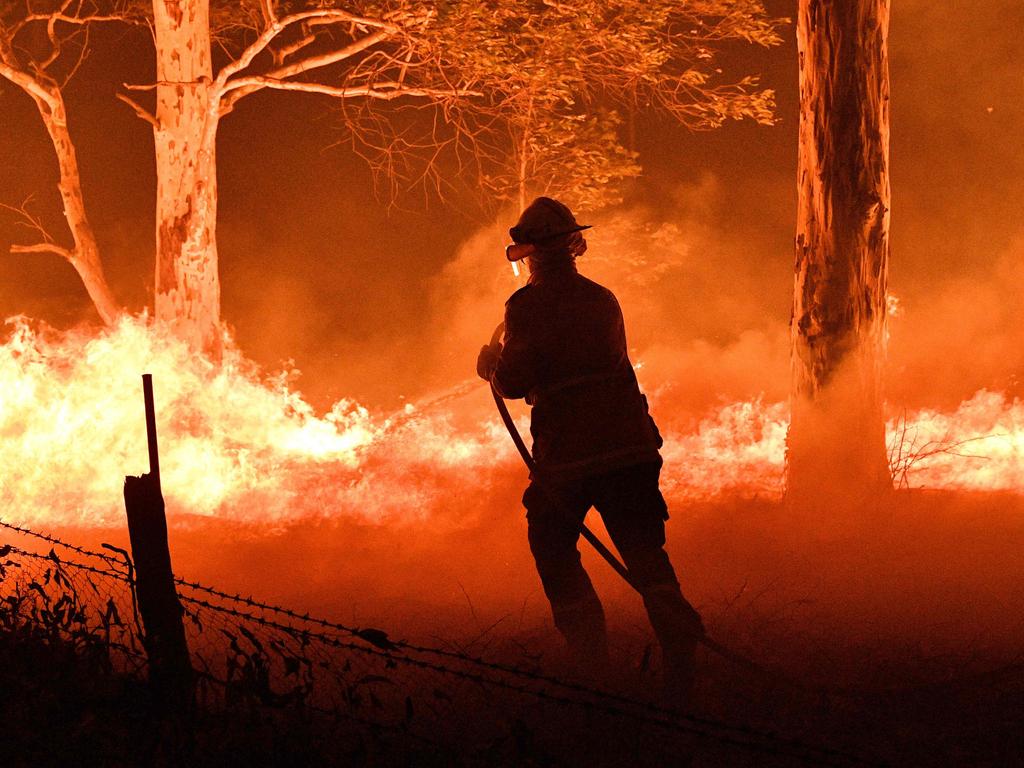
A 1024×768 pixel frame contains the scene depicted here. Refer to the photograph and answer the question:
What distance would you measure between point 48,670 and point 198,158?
829 centimetres

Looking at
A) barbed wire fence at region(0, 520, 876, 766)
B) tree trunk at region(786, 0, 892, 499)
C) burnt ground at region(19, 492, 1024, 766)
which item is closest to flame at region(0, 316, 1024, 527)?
burnt ground at region(19, 492, 1024, 766)

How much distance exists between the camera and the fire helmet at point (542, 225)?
16.2ft

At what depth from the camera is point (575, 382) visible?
15.7 ft

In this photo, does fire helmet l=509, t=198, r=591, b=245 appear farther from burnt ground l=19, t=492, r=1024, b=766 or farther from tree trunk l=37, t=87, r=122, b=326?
tree trunk l=37, t=87, r=122, b=326

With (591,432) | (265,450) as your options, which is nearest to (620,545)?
(591,432)

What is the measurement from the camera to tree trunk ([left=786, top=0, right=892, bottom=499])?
754cm

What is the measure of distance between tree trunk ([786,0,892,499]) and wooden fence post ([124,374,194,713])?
5063 millimetres

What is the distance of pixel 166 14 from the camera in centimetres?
1168

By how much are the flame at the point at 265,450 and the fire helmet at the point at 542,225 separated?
14.6 feet

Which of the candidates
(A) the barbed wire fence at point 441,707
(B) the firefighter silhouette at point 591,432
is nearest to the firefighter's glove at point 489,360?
(B) the firefighter silhouette at point 591,432

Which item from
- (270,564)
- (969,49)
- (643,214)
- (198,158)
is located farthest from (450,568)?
(969,49)

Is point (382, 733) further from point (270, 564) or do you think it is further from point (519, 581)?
point (270, 564)

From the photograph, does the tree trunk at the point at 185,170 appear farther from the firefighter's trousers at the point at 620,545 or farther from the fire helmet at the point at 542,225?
the firefighter's trousers at the point at 620,545

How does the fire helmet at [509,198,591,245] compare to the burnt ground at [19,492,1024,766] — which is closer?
the burnt ground at [19,492,1024,766]
